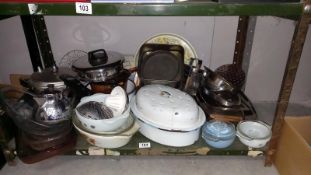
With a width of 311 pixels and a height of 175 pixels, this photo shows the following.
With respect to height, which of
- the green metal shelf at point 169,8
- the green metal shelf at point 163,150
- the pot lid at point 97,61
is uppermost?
the green metal shelf at point 169,8

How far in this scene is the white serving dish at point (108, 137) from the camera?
905 mm

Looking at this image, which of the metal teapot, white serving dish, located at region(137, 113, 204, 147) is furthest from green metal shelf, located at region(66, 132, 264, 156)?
the metal teapot

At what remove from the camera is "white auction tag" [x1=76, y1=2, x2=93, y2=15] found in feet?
2.41

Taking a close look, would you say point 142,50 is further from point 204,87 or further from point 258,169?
point 258,169

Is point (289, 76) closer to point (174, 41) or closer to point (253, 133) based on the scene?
point (253, 133)

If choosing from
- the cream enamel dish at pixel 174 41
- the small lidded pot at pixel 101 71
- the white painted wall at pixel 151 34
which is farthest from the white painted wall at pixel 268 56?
the small lidded pot at pixel 101 71

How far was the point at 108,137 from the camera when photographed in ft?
2.96

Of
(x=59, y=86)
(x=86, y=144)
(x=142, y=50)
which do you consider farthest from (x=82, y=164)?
(x=142, y=50)

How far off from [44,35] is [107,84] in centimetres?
50

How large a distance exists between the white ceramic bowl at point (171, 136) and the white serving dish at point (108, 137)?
55 millimetres

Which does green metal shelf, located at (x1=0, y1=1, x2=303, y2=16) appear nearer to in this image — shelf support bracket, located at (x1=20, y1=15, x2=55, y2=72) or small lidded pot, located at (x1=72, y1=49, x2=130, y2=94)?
small lidded pot, located at (x1=72, y1=49, x2=130, y2=94)

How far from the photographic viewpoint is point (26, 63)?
136 cm

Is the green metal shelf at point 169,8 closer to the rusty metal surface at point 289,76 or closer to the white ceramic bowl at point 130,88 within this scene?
the rusty metal surface at point 289,76

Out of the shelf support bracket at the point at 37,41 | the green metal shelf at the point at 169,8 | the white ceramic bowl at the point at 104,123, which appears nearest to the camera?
the green metal shelf at the point at 169,8
